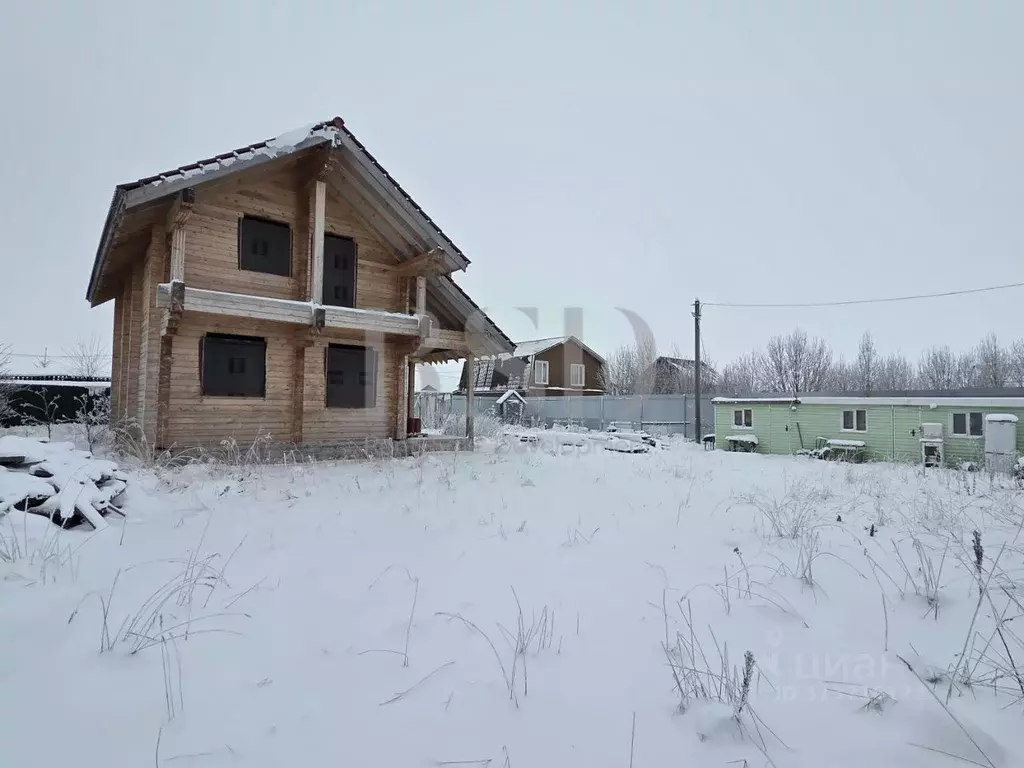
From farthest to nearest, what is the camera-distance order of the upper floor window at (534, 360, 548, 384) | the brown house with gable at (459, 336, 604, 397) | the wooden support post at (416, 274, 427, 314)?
the upper floor window at (534, 360, 548, 384), the brown house with gable at (459, 336, 604, 397), the wooden support post at (416, 274, 427, 314)

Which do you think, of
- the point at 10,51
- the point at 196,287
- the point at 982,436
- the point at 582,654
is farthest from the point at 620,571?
the point at 10,51

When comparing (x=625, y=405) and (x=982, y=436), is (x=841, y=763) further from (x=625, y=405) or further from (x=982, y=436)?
(x=625, y=405)

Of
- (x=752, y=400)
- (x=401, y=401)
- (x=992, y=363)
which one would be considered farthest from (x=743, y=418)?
(x=992, y=363)

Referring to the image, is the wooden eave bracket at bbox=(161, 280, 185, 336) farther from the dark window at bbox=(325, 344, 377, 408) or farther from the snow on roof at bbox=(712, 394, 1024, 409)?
the snow on roof at bbox=(712, 394, 1024, 409)

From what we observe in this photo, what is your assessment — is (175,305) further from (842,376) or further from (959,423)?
(842,376)

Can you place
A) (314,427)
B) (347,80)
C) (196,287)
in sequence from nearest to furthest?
(196,287) < (314,427) < (347,80)

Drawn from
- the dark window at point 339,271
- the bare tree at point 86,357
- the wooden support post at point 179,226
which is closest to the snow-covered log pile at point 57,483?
the wooden support post at point 179,226

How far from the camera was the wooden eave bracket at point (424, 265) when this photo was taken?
1111 centimetres

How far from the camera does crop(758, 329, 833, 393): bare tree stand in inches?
1494

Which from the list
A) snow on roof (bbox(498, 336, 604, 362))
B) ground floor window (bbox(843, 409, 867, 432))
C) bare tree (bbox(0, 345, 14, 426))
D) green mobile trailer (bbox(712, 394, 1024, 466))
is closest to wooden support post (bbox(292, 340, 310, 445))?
bare tree (bbox(0, 345, 14, 426))

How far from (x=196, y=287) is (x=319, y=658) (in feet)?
30.7

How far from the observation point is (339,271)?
11414mm

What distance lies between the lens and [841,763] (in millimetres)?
1909

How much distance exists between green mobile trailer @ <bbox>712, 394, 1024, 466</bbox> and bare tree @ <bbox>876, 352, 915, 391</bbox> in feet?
93.3
